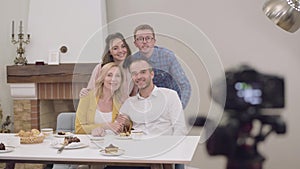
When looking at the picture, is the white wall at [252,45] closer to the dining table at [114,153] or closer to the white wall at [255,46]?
the white wall at [255,46]

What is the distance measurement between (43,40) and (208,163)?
6.55ft

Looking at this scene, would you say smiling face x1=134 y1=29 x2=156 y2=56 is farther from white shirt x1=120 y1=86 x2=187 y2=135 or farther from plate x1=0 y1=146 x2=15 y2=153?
plate x1=0 y1=146 x2=15 y2=153

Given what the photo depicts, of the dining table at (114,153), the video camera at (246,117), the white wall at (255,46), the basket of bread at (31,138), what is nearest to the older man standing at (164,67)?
the dining table at (114,153)

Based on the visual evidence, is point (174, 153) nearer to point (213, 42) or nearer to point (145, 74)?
point (145, 74)

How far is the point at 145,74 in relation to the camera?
2328mm

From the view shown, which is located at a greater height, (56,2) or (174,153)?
(56,2)

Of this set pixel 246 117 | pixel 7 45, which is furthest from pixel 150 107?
pixel 7 45

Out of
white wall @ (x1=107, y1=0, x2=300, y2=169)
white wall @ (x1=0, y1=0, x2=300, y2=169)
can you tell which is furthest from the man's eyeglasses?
white wall @ (x1=107, y1=0, x2=300, y2=169)

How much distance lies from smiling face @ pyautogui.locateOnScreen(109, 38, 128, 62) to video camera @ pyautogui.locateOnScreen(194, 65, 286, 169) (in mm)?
1696

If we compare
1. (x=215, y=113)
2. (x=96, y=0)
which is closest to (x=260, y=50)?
(x=215, y=113)

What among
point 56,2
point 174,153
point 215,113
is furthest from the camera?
point 56,2

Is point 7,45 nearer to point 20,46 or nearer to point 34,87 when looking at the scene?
point 20,46

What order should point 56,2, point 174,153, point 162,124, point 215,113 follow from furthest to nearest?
point 56,2 → point 215,113 → point 162,124 → point 174,153

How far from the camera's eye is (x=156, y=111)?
96.4 inches
